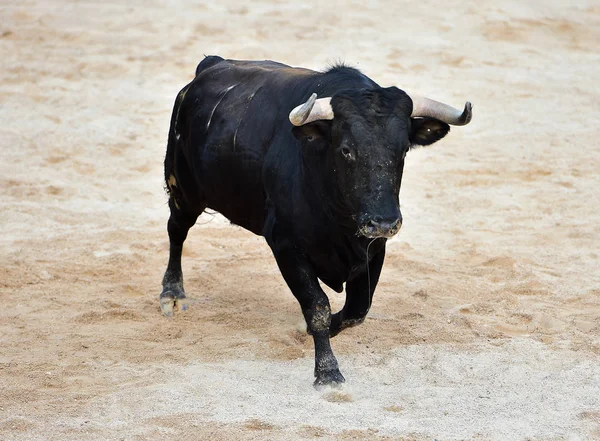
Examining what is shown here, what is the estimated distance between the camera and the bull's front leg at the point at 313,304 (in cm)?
586

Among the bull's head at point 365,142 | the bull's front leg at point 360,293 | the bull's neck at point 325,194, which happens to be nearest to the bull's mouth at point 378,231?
the bull's head at point 365,142

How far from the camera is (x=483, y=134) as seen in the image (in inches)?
442

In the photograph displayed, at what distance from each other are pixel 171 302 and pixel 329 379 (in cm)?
183

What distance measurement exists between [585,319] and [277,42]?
7114 millimetres

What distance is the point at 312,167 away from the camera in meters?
5.86

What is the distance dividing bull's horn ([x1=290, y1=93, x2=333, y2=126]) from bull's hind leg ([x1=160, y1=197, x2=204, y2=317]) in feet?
→ 6.52

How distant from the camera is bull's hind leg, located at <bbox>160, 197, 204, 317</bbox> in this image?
730 centimetres

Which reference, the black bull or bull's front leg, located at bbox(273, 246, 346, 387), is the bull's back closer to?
the black bull

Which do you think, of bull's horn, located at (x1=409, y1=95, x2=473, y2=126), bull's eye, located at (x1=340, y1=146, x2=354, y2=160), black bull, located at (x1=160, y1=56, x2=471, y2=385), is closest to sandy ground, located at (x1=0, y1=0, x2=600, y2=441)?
black bull, located at (x1=160, y1=56, x2=471, y2=385)

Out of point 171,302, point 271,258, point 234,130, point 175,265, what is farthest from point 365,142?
point 271,258

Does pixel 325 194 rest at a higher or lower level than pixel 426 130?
lower

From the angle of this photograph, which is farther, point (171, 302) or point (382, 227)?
point (171, 302)

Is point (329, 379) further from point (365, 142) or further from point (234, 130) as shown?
point (234, 130)

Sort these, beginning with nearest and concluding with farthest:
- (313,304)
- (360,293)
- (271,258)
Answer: (313,304) → (360,293) → (271,258)
